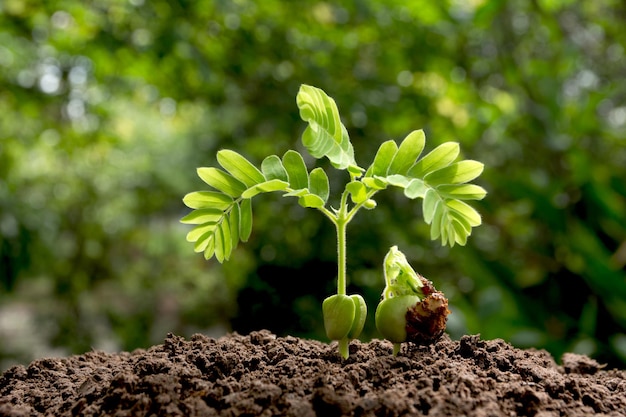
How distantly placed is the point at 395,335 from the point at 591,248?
5.62 feet

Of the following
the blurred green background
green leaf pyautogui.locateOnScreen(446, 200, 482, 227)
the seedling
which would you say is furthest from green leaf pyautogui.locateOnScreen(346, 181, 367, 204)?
the blurred green background

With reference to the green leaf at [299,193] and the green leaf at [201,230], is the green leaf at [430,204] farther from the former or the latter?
the green leaf at [201,230]

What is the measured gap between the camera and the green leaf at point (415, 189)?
0.70m

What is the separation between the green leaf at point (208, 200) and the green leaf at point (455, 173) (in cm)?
25

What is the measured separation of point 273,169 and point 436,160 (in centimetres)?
20

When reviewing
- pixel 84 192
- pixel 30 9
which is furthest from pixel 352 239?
pixel 84 192

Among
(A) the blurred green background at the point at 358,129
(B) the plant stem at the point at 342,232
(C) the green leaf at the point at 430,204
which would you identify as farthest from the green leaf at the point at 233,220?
(A) the blurred green background at the point at 358,129

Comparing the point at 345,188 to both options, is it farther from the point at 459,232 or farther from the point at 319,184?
the point at 459,232

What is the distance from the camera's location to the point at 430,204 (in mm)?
727

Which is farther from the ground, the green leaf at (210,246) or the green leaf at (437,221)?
the green leaf at (437,221)

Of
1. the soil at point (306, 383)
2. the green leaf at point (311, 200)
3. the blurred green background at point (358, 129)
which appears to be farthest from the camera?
the blurred green background at point (358, 129)

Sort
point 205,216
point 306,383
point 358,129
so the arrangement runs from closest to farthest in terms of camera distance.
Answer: point 306,383, point 205,216, point 358,129

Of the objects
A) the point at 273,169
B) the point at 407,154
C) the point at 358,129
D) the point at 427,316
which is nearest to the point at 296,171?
the point at 273,169

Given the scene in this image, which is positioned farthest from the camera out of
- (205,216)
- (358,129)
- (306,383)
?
(358,129)
